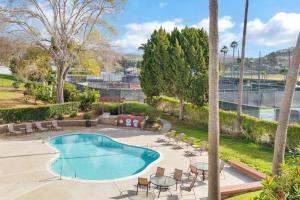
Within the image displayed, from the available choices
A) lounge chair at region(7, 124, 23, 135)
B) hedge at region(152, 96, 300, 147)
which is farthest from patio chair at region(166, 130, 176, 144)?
lounge chair at region(7, 124, 23, 135)

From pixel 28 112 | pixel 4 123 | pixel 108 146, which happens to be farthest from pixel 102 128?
pixel 4 123

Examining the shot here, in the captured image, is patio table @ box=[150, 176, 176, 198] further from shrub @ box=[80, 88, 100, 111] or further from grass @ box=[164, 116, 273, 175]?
shrub @ box=[80, 88, 100, 111]

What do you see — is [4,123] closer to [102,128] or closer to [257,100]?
[102,128]

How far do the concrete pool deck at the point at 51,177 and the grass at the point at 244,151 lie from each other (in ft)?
4.55

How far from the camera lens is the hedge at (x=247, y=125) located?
59.9ft

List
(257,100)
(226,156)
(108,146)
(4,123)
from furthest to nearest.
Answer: (257,100), (4,123), (108,146), (226,156)

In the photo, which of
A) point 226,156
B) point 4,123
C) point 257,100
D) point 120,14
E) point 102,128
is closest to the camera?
point 226,156

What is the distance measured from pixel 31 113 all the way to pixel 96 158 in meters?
10.1

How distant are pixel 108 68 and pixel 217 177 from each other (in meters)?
27.6

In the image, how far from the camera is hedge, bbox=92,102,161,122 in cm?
2686

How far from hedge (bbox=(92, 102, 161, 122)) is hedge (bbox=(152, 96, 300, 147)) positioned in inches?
130

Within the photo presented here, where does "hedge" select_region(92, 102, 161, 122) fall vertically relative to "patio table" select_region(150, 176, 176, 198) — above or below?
above

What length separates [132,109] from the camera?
93.1 ft

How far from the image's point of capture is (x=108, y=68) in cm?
3481
